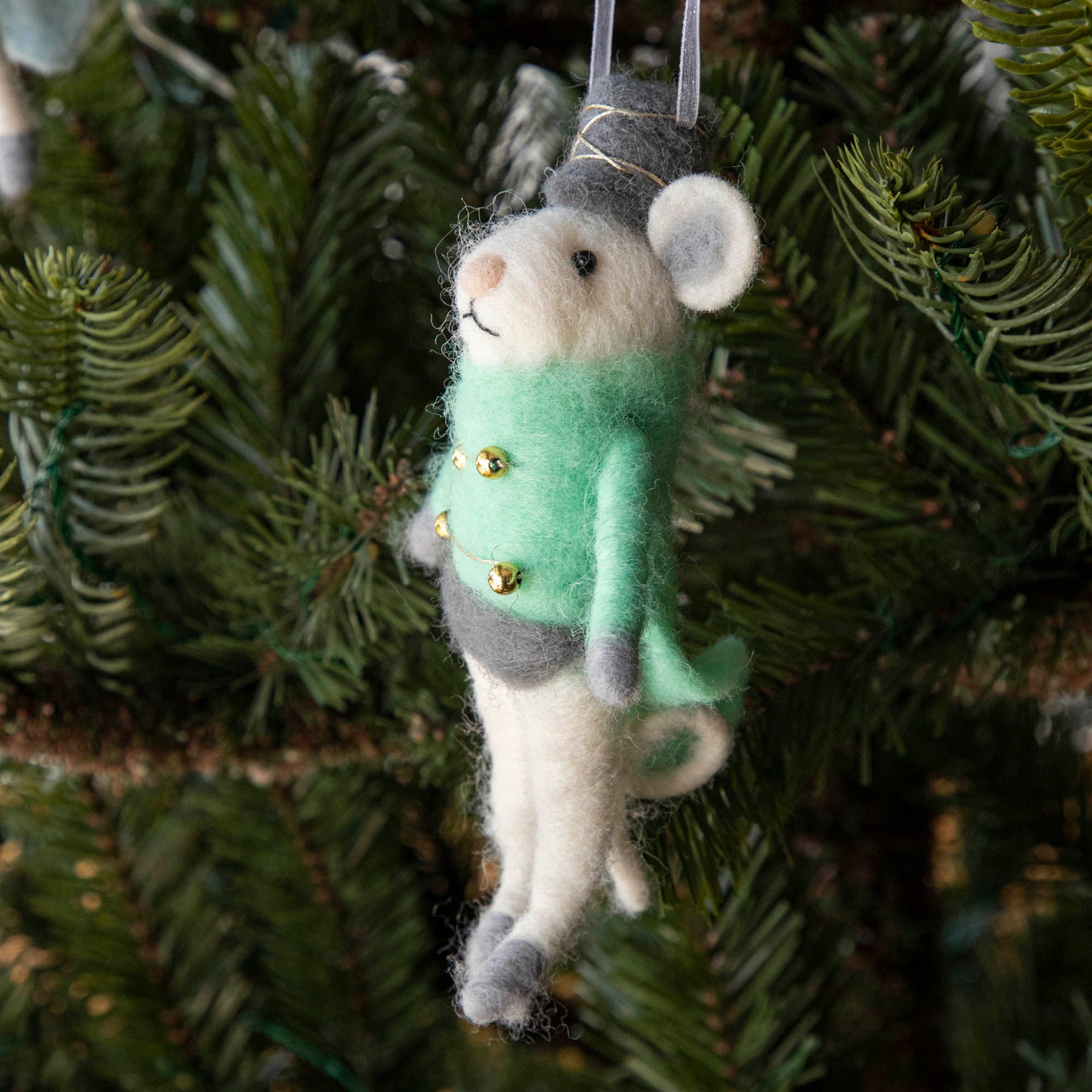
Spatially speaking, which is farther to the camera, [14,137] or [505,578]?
[14,137]

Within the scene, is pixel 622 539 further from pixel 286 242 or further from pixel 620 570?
pixel 286 242

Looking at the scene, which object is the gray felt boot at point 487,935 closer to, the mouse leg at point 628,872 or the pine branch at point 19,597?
the mouse leg at point 628,872

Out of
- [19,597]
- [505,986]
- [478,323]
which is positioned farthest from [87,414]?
[505,986]

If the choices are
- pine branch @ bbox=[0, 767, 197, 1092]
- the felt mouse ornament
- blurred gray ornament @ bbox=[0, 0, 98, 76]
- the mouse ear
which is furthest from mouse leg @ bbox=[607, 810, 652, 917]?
blurred gray ornament @ bbox=[0, 0, 98, 76]

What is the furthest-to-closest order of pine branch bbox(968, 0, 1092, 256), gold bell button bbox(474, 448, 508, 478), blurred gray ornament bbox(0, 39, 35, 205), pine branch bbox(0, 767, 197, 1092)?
pine branch bbox(0, 767, 197, 1092) → blurred gray ornament bbox(0, 39, 35, 205) → gold bell button bbox(474, 448, 508, 478) → pine branch bbox(968, 0, 1092, 256)

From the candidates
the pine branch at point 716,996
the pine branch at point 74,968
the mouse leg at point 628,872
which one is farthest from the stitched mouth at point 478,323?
the pine branch at point 74,968

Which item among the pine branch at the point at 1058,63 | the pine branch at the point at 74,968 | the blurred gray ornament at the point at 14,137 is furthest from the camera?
the pine branch at the point at 74,968

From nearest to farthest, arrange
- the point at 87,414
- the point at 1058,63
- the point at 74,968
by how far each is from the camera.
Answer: the point at 1058,63
the point at 87,414
the point at 74,968

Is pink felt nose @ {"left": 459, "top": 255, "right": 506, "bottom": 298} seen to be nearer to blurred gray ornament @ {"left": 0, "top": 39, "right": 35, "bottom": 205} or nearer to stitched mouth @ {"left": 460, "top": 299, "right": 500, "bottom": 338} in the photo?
stitched mouth @ {"left": 460, "top": 299, "right": 500, "bottom": 338}
